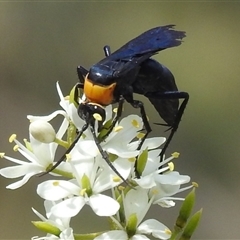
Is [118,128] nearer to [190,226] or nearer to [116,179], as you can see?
[116,179]

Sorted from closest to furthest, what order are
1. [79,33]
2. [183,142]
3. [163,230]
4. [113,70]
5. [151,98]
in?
[163,230] → [113,70] → [151,98] → [183,142] → [79,33]

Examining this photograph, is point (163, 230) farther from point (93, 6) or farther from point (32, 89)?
point (93, 6)

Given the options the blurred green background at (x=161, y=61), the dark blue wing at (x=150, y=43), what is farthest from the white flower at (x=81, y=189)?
the blurred green background at (x=161, y=61)

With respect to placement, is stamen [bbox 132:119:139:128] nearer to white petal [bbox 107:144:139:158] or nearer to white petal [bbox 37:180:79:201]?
white petal [bbox 107:144:139:158]

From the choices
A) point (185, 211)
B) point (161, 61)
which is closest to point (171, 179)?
point (185, 211)

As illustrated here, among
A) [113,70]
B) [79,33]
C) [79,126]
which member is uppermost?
[113,70]

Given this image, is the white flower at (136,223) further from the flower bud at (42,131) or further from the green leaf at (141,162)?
the flower bud at (42,131)

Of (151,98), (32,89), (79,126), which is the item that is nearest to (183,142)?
(32,89)
